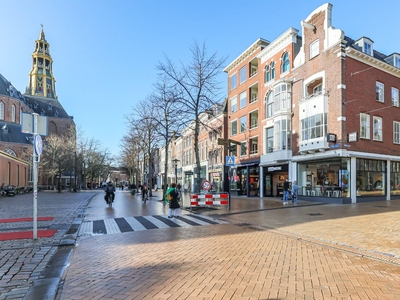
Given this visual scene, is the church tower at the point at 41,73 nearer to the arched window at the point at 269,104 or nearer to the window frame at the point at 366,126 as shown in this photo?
the arched window at the point at 269,104

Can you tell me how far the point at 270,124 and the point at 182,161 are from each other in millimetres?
29862

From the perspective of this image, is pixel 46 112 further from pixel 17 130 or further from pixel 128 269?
pixel 128 269

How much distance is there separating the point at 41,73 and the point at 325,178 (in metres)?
87.0

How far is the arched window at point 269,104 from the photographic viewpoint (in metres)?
26.0

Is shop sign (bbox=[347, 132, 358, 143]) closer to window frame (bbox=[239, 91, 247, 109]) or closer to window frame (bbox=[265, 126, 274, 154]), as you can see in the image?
window frame (bbox=[265, 126, 274, 154])

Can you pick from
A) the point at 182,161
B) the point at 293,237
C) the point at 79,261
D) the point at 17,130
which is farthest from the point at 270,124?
the point at 17,130

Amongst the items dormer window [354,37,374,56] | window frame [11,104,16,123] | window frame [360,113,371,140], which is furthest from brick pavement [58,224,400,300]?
A: window frame [11,104,16,123]

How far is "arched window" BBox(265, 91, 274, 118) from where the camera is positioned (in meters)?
26.0

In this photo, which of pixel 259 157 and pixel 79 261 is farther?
pixel 259 157

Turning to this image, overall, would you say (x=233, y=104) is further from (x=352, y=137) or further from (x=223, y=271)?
(x=223, y=271)

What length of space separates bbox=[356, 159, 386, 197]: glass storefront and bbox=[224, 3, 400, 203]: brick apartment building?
69 mm

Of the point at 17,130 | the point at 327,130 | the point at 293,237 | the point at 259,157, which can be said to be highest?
the point at 17,130

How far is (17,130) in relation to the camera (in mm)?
61875

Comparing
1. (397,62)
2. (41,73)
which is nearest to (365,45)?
(397,62)
